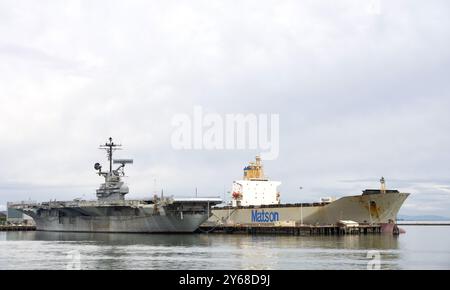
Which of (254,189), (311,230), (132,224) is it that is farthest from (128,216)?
(254,189)

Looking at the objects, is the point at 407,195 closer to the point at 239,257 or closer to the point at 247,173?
the point at 247,173

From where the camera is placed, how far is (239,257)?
2977cm

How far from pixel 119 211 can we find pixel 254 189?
18.5m

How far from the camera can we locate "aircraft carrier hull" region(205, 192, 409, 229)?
186 feet

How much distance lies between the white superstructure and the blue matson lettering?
15.8ft

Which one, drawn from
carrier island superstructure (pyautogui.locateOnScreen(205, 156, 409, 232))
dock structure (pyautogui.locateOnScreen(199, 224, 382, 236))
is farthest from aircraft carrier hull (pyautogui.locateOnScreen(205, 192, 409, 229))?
dock structure (pyautogui.locateOnScreen(199, 224, 382, 236))

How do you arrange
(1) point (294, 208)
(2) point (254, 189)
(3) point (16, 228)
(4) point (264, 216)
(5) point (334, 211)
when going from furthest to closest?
(3) point (16, 228), (2) point (254, 189), (4) point (264, 216), (1) point (294, 208), (5) point (334, 211)

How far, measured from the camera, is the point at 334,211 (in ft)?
194

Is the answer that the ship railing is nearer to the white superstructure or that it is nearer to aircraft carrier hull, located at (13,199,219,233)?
aircraft carrier hull, located at (13,199,219,233)

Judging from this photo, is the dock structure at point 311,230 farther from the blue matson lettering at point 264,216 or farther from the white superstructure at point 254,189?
the white superstructure at point 254,189

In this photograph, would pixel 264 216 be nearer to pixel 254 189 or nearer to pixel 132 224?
pixel 254 189

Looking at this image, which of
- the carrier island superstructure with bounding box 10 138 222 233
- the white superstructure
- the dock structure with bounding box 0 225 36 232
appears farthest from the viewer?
the dock structure with bounding box 0 225 36 232
